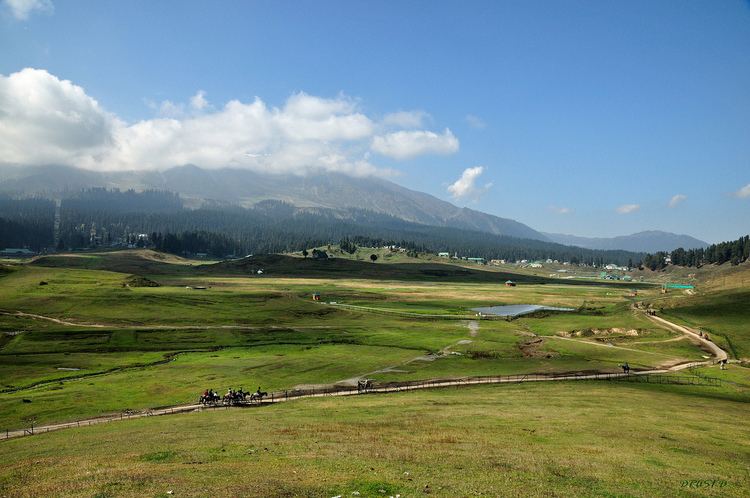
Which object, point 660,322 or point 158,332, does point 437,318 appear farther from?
point 158,332

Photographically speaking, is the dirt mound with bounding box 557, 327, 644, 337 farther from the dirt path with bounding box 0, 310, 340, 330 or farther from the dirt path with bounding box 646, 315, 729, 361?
the dirt path with bounding box 0, 310, 340, 330

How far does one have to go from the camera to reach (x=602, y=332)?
431ft

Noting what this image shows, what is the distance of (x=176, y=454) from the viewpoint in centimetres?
3216

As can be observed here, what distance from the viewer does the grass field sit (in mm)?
28156

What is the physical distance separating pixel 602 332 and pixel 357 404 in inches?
3797

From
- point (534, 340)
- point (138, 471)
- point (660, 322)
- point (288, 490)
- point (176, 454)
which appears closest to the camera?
point (288, 490)

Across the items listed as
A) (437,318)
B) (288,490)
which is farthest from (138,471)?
(437,318)

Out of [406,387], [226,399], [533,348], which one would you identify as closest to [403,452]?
[226,399]

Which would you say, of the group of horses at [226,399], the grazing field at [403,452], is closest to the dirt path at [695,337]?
the grazing field at [403,452]

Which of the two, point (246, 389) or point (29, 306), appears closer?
point (246, 389)

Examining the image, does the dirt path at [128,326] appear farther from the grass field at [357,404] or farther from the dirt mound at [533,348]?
the dirt mound at [533,348]

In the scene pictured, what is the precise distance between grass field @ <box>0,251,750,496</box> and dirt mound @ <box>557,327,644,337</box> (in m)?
0.65

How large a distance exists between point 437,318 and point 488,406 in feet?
361

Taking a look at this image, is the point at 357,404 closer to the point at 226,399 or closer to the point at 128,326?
the point at 226,399
